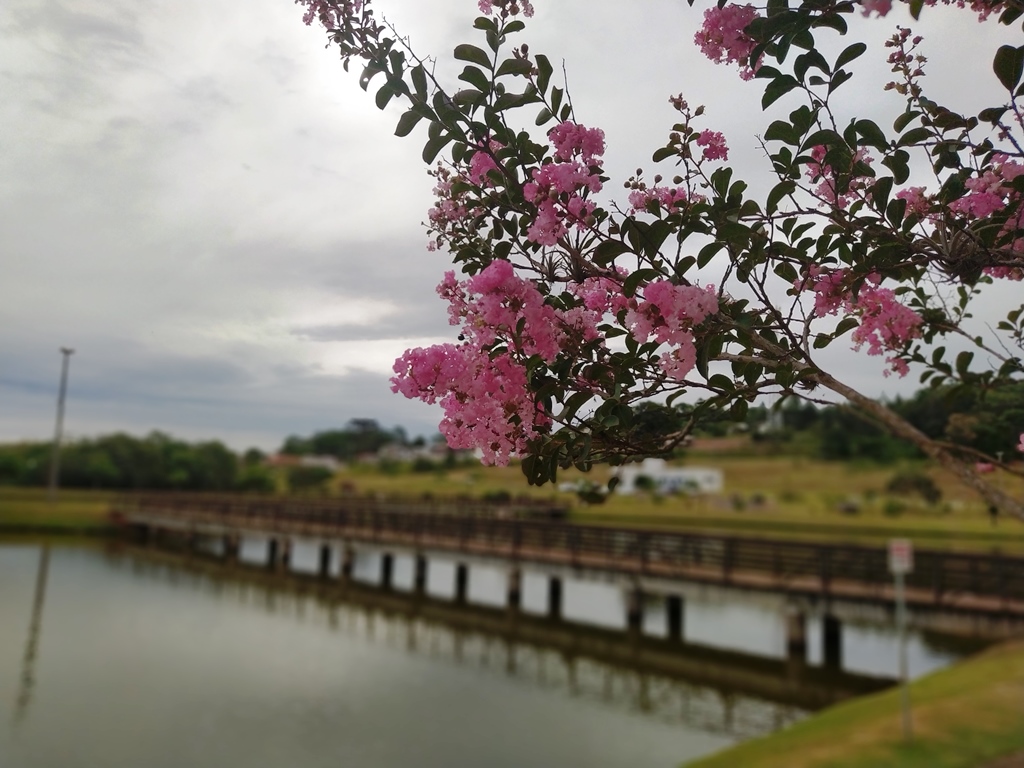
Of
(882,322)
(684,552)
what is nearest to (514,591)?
(684,552)

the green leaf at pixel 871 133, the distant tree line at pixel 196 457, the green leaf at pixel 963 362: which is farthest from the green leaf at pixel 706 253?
the distant tree line at pixel 196 457

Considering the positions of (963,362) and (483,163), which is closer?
(483,163)

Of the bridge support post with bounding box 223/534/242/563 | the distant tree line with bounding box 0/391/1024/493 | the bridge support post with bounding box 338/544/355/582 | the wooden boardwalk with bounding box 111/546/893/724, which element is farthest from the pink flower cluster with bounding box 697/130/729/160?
the distant tree line with bounding box 0/391/1024/493

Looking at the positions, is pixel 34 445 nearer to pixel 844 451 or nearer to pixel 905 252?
pixel 844 451

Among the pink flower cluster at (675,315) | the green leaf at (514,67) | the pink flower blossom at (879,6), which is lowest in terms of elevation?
the pink flower cluster at (675,315)

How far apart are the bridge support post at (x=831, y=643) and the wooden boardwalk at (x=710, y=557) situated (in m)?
1.62

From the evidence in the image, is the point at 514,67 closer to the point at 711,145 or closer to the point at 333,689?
the point at 711,145

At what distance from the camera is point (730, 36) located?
212 centimetres

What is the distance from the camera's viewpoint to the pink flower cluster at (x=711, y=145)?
2395mm

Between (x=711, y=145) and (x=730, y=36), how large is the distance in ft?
1.13

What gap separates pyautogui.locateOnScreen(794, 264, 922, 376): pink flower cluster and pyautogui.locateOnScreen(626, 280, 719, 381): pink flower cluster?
32.6 inches

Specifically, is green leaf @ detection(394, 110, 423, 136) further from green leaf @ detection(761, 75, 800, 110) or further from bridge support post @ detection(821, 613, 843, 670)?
bridge support post @ detection(821, 613, 843, 670)

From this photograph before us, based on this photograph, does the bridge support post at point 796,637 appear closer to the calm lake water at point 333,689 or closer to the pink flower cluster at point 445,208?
the calm lake water at point 333,689

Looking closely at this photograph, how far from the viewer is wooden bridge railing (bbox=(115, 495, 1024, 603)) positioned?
12273 millimetres
